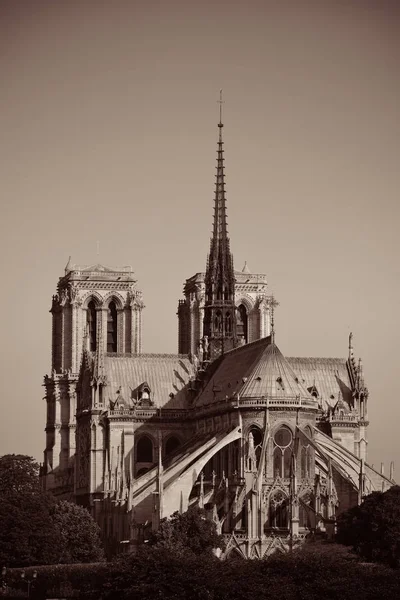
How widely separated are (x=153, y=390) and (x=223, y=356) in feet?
21.0

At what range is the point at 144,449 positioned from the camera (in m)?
184

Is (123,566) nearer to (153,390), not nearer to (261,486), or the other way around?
(261,486)

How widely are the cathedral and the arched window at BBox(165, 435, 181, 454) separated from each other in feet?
0.26

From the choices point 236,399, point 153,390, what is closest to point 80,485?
point 153,390

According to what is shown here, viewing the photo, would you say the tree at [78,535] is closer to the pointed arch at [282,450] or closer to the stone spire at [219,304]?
the pointed arch at [282,450]

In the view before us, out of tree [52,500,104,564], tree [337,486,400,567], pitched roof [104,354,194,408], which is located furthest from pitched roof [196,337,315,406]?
tree [52,500,104,564]

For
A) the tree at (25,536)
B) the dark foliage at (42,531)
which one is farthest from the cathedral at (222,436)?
the tree at (25,536)

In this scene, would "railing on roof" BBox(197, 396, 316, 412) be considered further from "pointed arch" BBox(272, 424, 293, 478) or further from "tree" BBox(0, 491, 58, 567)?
"tree" BBox(0, 491, 58, 567)

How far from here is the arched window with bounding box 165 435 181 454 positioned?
184 metres

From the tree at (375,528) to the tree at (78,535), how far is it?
776 inches

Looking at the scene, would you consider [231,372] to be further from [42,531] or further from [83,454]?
[42,531]

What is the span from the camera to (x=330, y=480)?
160 m

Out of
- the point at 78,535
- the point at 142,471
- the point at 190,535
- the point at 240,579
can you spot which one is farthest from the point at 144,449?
the point at 240,579

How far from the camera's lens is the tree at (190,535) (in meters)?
153
